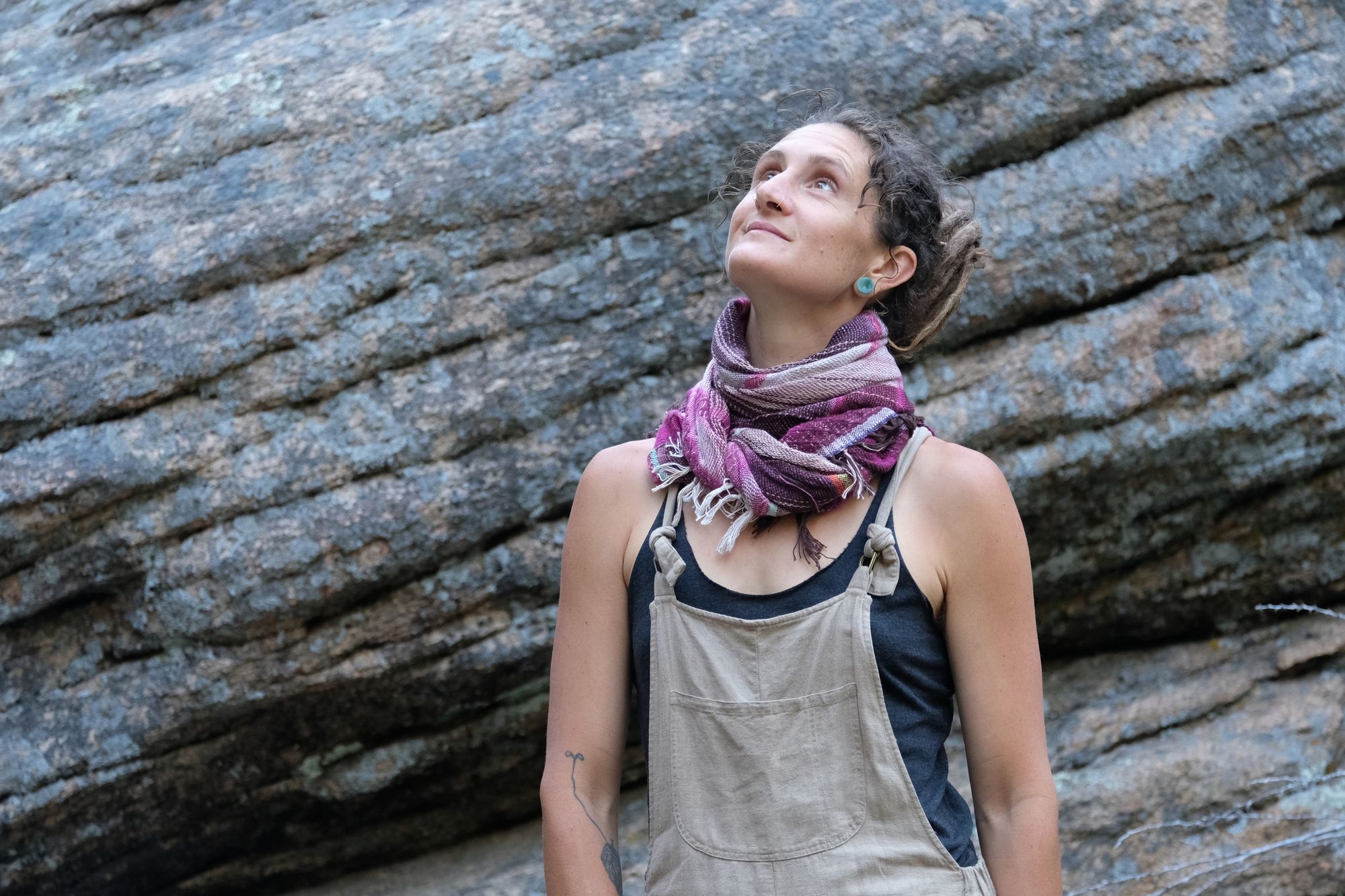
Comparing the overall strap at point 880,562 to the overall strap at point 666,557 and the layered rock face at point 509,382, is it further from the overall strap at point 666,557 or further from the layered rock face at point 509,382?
the layered rock face at point 509,382

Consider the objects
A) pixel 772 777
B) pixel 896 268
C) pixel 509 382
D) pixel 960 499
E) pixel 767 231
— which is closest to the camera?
pixel 772 777

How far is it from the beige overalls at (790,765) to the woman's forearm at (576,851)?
91mm

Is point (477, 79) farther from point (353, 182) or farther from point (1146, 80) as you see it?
point (1146, 80)

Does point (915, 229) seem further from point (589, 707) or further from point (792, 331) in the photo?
point (589, 707)

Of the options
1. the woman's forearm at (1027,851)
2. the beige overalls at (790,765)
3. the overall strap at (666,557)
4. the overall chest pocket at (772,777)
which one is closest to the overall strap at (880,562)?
the beige overalls at (790,765)

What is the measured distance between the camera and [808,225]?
219 cm

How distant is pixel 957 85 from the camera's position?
348 centimetres

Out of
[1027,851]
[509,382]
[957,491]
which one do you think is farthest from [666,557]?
[509,382]

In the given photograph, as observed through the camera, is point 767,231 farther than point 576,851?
Yes

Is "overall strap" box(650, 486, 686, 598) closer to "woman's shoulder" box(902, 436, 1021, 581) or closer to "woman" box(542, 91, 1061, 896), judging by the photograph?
"woman" box(542, 91, 1061, 896)

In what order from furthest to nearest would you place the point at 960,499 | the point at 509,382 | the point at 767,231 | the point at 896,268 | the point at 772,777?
the point at 509,382
the point at 896,268
the point at 767,231
the point at 960,499
the point at 772,777

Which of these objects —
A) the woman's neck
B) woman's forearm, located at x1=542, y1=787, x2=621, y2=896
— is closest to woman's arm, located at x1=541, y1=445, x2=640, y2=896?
woman's forearm, located at x1=542, y1=787, x2=621, y2=896

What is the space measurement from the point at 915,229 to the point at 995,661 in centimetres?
84

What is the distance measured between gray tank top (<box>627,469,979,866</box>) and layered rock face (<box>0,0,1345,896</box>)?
1246 millimetres
